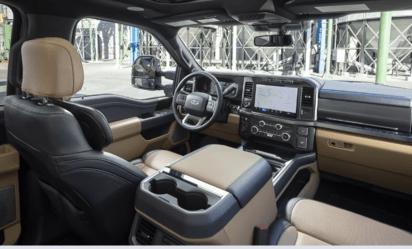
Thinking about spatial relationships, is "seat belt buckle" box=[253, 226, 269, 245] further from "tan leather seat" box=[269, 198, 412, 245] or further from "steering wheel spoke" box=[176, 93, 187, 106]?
"steering wheel spoke" box=[176, 93, 187, 106]

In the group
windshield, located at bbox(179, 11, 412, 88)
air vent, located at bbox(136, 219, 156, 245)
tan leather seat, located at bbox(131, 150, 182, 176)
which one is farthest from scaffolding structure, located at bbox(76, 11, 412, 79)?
air vent, located at bbox(136, 219, 156, 245)

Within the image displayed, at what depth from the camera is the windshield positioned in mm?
11352

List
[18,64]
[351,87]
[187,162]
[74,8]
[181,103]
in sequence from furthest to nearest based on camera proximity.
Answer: [181,103] → [351,87] → [74,8] → [18,64] → [187,162]

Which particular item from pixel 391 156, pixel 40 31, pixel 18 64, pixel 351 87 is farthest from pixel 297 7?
pixel 18 64

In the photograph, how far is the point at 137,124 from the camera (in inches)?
101

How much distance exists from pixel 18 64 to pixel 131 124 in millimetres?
1000

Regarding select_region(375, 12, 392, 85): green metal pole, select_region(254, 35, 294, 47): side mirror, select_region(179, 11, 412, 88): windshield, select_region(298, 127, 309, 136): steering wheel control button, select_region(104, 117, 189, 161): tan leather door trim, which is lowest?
select_region(104, 117, 189, 161): tan leather door trim

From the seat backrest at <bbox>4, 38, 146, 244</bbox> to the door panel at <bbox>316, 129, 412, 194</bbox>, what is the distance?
1597mm

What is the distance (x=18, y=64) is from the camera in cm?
171

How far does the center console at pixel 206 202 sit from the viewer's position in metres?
0.99

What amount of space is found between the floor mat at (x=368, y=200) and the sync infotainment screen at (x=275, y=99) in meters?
0.74

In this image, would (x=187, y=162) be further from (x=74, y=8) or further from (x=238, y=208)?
(x=74, y=8)

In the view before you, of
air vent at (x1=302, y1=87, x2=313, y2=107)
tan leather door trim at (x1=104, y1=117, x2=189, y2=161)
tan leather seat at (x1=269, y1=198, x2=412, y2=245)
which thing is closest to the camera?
tan leather seat at (x1=269, y1=198, x2=412, y2=245)

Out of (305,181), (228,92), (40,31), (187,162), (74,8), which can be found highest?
(74,8)
